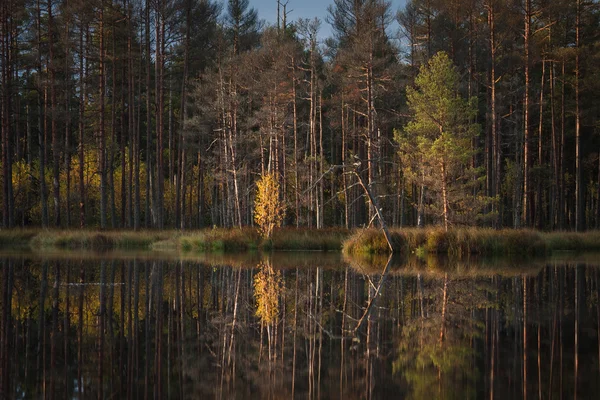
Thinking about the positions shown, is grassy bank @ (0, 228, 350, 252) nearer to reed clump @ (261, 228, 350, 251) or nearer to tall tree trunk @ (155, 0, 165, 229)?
reed clump @ (261, 228, 350, 251)

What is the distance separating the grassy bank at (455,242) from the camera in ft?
76.8

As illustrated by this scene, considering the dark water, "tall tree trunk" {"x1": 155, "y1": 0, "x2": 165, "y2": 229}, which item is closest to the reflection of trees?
the dark water

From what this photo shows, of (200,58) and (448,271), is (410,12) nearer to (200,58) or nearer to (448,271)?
(200,58)

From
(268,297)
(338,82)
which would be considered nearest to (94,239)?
(338,82)

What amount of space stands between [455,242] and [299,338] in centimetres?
1701

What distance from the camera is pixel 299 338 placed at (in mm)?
7344

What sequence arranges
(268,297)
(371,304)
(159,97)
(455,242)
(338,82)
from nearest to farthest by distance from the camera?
1. (371,304)
2. (268,297)
3. (455,242)
4. (159,97)
5. (338,82)

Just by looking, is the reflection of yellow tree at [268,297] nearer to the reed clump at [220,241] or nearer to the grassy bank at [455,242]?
the grassy bank at [455,242]

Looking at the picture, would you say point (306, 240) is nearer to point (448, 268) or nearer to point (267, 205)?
point (267, 205)

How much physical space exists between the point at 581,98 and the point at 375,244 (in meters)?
18.4

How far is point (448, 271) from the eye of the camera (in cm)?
1600

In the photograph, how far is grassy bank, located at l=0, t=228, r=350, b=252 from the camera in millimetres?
27391

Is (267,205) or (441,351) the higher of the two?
(267,205)

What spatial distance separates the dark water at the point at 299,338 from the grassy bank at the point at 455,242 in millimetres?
9479
